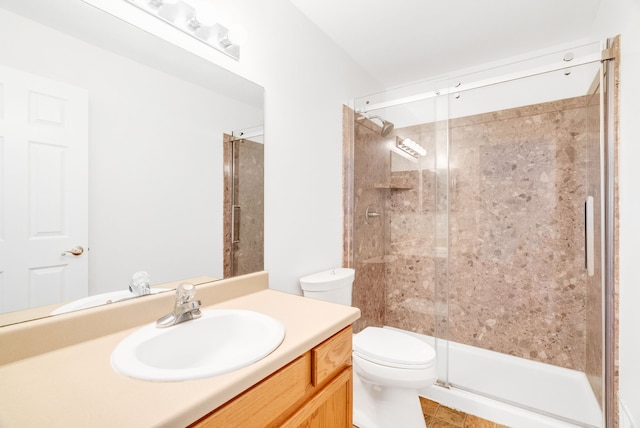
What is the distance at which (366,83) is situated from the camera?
2.49m

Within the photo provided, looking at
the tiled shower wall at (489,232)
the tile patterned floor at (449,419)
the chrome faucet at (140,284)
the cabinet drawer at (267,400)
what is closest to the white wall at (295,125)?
the tiled shower wall at (489,232)

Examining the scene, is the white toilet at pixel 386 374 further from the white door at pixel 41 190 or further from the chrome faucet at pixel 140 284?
the white door at pixel 41 190

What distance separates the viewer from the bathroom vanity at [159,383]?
21.1 inches

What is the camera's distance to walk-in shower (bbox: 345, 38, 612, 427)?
1.93 meters

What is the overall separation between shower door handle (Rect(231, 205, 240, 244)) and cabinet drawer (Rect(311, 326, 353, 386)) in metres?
0.65

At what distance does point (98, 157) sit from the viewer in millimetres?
916

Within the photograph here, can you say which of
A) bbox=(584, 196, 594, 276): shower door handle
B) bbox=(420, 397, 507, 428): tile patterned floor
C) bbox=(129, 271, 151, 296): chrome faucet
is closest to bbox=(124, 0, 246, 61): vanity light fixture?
bbox=(129, 271, 151, 296): chrome faucet

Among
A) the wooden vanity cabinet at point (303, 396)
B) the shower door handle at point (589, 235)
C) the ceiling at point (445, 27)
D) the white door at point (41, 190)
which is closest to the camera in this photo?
the wooden vanity cabinet at point (303, 396)

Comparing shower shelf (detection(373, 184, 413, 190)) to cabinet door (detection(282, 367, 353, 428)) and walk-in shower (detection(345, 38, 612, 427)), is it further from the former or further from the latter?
cabinet door (detection(282, 367, 353, 428))

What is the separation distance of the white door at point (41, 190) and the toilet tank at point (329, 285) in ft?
3.48

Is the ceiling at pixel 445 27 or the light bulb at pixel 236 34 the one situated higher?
the ceiling at pixel 445 27
